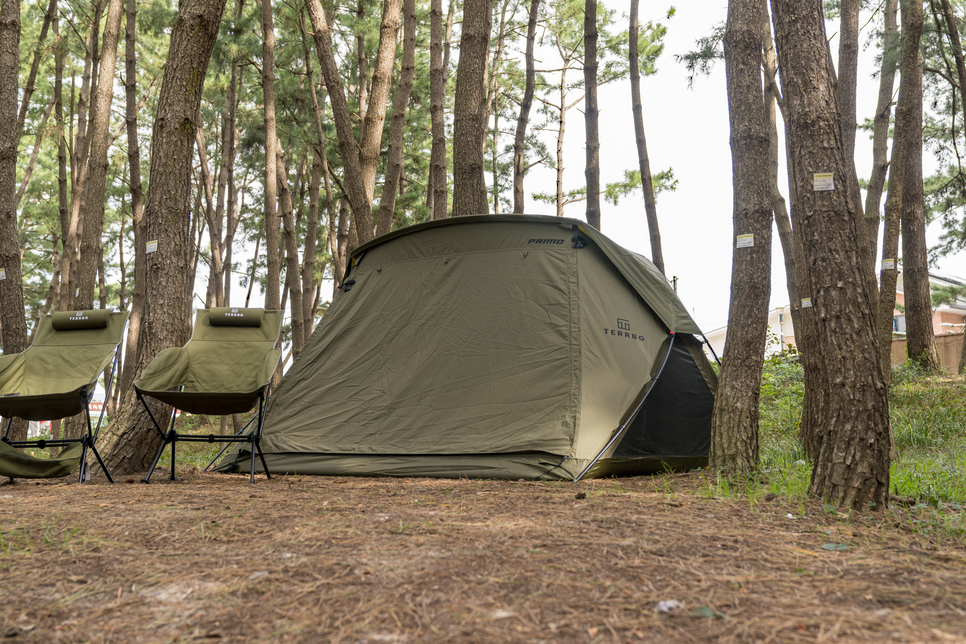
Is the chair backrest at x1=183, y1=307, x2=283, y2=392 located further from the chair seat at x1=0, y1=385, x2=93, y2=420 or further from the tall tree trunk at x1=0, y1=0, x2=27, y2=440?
the tall tree trunk at x1=0, y1=0, x2=27, y2=440

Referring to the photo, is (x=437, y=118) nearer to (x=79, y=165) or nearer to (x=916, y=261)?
(x=916, y=261)

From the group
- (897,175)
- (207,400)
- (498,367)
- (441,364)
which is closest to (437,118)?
(441,364)

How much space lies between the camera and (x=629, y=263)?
15.0 feet

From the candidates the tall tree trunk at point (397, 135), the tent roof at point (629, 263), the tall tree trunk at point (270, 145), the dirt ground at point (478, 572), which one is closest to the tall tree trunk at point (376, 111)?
the tall tree trunk at point (397, 135)

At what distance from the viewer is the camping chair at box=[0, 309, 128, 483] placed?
372 cm

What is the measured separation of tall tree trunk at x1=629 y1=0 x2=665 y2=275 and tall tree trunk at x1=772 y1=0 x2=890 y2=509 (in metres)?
6.29

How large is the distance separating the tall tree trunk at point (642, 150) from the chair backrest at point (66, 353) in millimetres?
7046

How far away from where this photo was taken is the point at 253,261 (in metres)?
18.3

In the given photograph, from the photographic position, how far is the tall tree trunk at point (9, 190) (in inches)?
222

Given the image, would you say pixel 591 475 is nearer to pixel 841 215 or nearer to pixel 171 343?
pixel 841 215

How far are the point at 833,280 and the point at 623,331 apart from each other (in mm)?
1711

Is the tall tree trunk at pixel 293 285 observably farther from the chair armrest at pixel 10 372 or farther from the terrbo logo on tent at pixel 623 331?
the terrbo logo on tent at pixel 623 331

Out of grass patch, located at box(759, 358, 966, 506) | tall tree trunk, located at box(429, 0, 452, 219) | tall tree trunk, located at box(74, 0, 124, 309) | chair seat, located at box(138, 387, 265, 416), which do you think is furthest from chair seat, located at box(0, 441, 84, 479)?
tall tree trunk, located at box(74, 0, 124, 309)

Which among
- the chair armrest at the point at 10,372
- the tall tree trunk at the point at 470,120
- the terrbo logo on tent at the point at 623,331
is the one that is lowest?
the chair armrest at the point at 10,372
